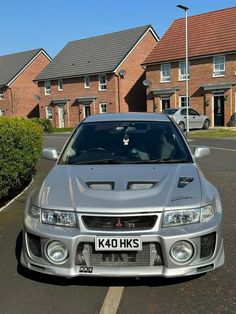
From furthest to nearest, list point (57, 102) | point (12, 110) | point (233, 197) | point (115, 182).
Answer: point (12, 110), point (57, 102), point (233, 197), point (115, 182)

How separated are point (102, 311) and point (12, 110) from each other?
54.7 metres

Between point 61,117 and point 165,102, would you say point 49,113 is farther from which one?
point 165,102

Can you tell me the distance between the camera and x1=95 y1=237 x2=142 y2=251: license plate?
3.93 meters

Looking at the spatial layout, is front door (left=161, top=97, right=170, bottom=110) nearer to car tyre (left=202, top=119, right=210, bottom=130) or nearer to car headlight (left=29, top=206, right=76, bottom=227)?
car tyre (left=202, top=119, right=210, bottom=130)

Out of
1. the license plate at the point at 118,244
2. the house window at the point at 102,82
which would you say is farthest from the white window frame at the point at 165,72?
the license plate at the point at 118,244

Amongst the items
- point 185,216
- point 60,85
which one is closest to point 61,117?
point 60,85

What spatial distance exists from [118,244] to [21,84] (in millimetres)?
55371

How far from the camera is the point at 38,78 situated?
2028 inches

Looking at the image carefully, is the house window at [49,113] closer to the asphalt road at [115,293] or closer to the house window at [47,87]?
the house window at [47,87]

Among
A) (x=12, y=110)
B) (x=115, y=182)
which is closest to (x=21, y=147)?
(x=115, y=182)

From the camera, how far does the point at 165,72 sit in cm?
4062

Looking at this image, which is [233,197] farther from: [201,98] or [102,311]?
[201,98]

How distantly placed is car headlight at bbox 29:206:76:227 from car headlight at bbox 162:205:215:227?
804 mm

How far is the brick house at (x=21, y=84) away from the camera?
56.6 meters
